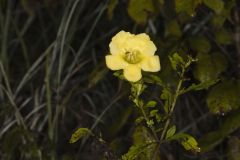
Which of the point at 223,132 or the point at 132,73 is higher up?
the point at 132,73

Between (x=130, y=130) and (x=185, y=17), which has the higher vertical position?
(x=185, y=17)

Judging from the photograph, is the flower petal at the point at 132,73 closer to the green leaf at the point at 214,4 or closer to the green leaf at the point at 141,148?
the green leaf at the point at 141,148

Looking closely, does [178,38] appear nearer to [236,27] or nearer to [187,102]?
[236,27]

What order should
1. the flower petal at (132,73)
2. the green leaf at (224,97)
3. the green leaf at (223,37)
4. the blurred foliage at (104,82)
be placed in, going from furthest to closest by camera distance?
the green leaf at (223,37) < the blurred foliage at (104,82) < the green leaf at (224,97) < the flower petal at (132,73)

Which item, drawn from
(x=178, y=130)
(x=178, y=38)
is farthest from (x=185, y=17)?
(x=178, y=130)

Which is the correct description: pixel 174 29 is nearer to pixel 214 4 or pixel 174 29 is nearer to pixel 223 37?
pixel 223 37

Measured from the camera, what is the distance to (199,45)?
1576 mm

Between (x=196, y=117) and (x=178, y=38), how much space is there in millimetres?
385

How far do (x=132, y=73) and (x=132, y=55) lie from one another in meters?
0.07

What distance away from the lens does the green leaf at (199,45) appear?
1569 mm

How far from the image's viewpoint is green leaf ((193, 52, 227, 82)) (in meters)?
1.51

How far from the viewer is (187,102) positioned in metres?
1.89

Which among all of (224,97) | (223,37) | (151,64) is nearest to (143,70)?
(151,64)

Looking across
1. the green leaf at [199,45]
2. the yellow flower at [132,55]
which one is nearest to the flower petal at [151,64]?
the yellow flower at [132,55]
